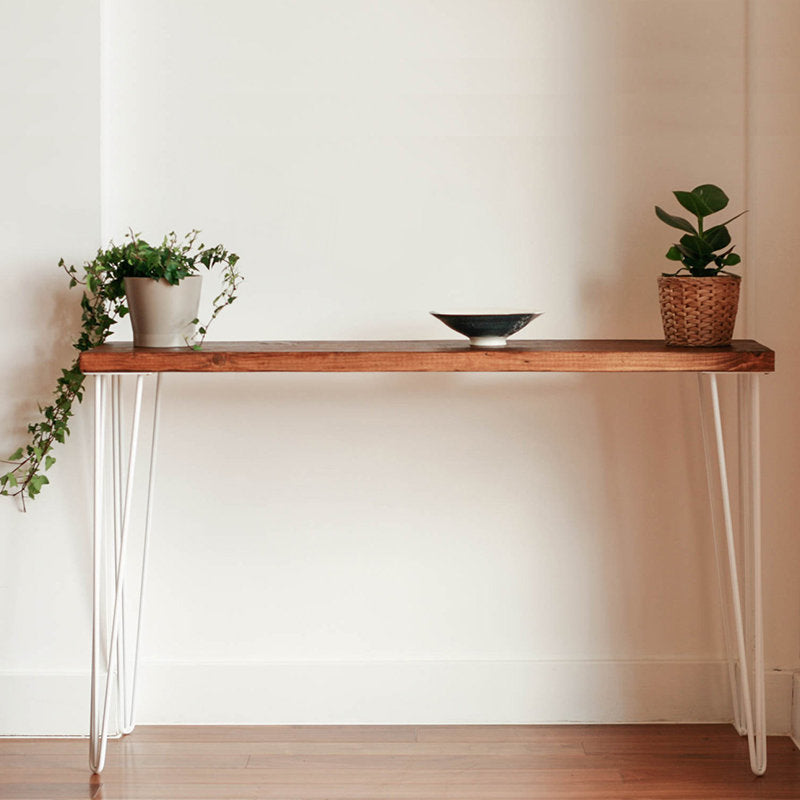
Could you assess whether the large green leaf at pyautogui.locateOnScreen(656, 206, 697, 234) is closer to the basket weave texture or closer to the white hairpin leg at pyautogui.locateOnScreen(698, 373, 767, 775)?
the basket weave texture

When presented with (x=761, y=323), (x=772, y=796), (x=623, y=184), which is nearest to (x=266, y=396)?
(x=623, y=184)

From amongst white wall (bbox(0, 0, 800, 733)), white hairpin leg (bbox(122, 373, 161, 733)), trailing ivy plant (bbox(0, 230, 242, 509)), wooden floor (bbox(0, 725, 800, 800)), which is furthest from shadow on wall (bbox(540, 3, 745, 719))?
white hairpin leg (bbox(122, 373, 161, 733))

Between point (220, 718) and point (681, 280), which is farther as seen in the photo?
point (220, 718)

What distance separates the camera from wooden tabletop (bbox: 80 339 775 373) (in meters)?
2.18

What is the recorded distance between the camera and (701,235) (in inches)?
92.7

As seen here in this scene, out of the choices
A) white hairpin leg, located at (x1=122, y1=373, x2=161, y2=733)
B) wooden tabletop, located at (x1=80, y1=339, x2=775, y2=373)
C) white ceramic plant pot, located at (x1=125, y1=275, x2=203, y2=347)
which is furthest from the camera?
white hairpin leg, located at (x1=122, y1=373, x2=161, y2=733)

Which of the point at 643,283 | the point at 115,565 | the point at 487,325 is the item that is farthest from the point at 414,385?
the point at 115,565

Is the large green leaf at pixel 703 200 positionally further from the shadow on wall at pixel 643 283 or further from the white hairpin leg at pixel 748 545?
the white hairpin leg at pixel 748 545

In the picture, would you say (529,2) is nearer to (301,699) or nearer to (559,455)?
(559,455)

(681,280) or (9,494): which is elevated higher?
(681,280)

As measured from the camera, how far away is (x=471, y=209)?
2.61 m

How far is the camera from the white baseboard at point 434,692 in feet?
8.66

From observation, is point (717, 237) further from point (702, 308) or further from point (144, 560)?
point (144, 560)

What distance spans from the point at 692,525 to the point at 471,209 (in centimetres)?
97
